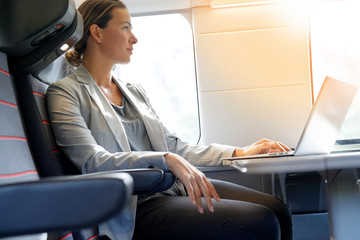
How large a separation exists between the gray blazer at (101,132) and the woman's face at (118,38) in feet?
0.39

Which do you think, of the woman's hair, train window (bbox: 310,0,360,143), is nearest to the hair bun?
the woman's hair

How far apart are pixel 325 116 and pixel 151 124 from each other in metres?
0.77

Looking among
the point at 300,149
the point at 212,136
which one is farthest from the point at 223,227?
the point at 212,136

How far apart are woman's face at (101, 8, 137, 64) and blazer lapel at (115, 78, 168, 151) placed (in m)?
0.13

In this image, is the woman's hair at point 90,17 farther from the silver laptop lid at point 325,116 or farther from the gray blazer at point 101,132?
the silver laptop lid at point 325,116

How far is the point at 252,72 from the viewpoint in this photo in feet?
9.89

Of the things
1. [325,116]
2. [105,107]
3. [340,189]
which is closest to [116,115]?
[105,107]

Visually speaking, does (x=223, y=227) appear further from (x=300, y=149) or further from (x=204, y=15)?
(x=204, y=15)

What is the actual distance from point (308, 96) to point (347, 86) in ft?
6.26

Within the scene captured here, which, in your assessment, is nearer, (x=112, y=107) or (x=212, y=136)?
(x=112, y=107)

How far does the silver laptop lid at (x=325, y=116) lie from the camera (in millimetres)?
1088

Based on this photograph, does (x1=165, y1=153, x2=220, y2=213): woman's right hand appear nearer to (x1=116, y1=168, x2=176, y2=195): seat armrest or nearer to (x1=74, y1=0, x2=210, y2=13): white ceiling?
(x1=116, y1=168, x2=176, y2=195): seat armrest

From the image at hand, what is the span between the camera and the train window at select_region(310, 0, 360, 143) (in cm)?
300

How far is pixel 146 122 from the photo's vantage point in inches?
66.7
